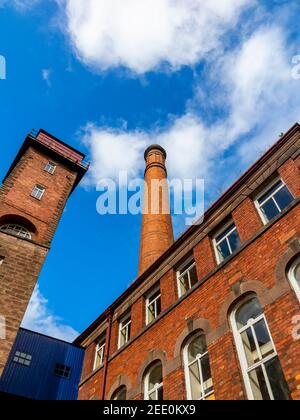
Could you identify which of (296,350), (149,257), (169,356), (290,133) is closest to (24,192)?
(149,257)

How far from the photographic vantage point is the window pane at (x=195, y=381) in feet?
30.9

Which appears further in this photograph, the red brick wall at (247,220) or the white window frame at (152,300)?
the white window frame at (152,300)

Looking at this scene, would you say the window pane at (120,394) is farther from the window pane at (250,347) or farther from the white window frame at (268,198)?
the white window frame at (268,198)

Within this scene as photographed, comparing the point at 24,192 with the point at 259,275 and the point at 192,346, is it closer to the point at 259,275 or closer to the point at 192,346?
the point at 192,346

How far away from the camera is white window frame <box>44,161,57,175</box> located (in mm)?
22938

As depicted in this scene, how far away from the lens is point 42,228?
19234mm

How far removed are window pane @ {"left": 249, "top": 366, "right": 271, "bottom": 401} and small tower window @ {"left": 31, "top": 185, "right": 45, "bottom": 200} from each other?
1595 centimetres

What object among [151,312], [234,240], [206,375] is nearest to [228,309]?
[206,375]

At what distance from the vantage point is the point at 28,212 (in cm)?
1936

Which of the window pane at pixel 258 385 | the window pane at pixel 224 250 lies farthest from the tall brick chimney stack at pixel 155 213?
the window pane at pixel 258 385

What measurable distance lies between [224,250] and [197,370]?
3716 mm

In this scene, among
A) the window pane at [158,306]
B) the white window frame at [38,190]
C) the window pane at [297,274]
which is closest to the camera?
the window pane at [297,274]

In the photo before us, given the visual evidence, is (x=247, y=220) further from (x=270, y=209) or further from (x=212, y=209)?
(x=212, y=209)

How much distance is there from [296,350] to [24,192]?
16.9 m
